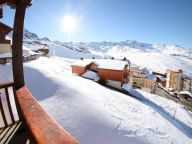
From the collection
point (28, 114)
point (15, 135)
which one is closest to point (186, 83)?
point (15, 135)

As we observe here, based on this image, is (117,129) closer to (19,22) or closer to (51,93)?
(51,93)

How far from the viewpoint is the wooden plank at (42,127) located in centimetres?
155

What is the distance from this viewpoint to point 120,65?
97.0 ft

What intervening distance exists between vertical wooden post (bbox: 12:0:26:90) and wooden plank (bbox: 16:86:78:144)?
3.57 ft

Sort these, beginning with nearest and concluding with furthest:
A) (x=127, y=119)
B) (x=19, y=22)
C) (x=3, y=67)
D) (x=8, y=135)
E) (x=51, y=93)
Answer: (x=19, y=22) < (x=8, y=135) < (x=127, y=119) < (x=51, y=93) < (x=3, y=67)

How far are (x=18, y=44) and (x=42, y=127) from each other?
2.03 m

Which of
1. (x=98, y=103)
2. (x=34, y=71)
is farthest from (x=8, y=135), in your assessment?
(x=34, y=71)

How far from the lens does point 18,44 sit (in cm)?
335

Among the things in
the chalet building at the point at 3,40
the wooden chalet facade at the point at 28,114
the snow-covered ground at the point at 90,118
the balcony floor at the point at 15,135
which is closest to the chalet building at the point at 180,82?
the snow-covered ground at the point at 90,118

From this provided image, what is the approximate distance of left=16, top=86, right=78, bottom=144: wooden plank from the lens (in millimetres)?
1551

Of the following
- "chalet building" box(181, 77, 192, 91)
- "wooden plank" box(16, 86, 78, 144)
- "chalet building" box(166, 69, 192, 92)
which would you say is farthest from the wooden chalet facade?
"chalet building" box(181, 77, 192, 91)

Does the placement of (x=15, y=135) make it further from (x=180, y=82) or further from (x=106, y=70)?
(x=180, y=82)

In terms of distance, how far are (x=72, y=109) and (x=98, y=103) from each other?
2.17 meters

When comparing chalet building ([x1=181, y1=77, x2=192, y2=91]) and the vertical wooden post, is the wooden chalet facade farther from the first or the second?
chalet building ([x1=181, y1=77, x2=192, y2=91])
